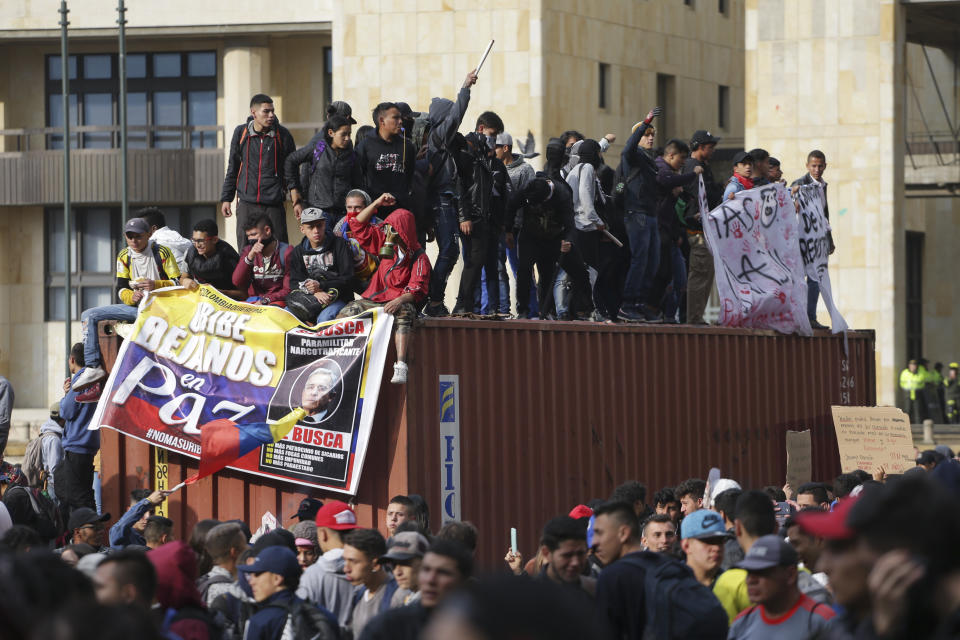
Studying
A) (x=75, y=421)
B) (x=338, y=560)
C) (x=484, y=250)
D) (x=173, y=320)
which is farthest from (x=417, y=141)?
(x=338, y=560)

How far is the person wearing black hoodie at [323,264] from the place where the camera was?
13.2 metres

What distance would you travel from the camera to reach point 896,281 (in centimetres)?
3297

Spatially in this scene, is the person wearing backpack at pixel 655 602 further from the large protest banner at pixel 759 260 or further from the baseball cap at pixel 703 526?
the large protest banner at pixel 759 260

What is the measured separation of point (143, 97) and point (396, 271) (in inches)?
1244

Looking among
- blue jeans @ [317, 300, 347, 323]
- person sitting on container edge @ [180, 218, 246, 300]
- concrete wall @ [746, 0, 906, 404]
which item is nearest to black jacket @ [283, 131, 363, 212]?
person sitting on container edge @ [180, 218, 246, 300]

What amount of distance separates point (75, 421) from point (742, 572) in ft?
27.0

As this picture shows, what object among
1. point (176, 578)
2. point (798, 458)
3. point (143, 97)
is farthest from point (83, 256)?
point (176, 578)

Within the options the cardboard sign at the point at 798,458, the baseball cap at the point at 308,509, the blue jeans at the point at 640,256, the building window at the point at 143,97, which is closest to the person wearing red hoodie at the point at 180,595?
the baseball cap at the point at 308,509

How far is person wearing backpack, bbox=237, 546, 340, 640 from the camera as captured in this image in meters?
6.86

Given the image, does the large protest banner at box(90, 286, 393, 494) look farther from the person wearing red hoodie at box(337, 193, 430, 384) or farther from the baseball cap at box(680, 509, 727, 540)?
the baseball cap at box(680, 509, 727, 540)

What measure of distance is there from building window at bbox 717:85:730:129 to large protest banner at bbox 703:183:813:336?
82.9 ft

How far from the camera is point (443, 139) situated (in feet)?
47.9

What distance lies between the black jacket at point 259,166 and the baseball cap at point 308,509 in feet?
10.7

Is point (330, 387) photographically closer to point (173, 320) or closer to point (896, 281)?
point (173, 320)
